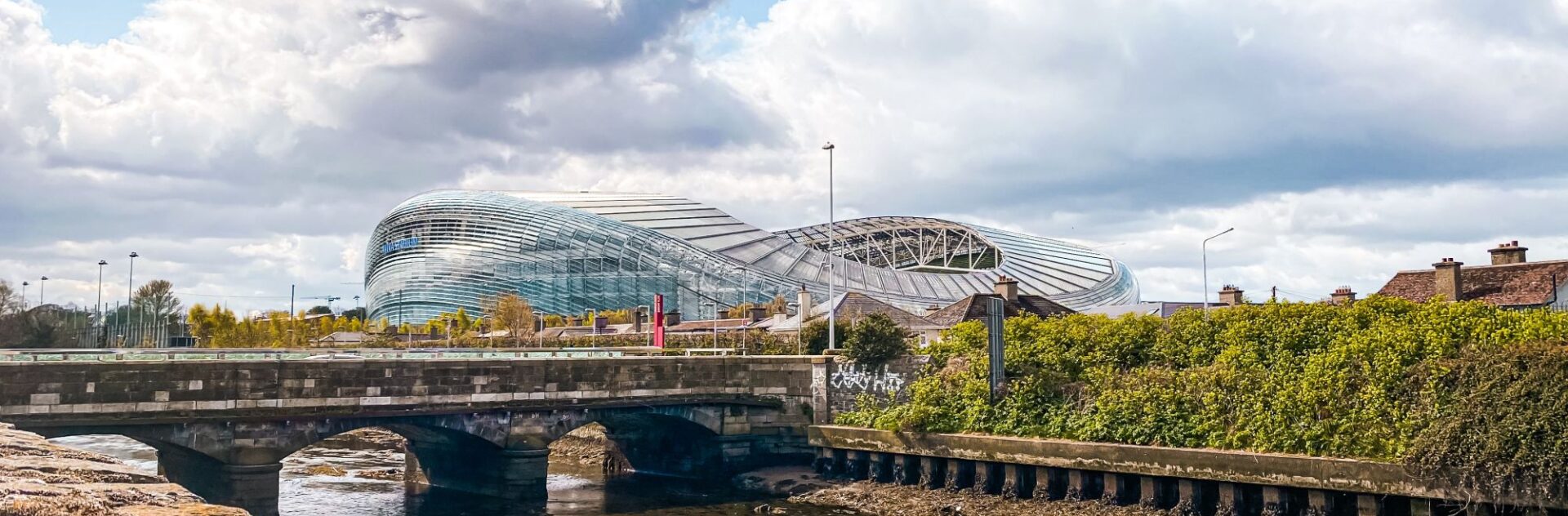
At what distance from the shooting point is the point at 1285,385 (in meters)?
30.5

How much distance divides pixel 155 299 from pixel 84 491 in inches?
4618

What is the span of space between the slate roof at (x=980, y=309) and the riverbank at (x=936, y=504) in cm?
1451

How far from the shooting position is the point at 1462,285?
41.6 meters

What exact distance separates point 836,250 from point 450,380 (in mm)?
112284

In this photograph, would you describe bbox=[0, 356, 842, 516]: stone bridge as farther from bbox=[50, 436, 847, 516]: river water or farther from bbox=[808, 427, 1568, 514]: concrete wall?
bbox=[808, 427, 1568, 514]: concrete wall

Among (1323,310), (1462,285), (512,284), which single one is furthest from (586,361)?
(512,284)

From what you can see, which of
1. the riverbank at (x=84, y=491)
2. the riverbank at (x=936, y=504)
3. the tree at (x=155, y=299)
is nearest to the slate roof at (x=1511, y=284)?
the riverbank at (x=936, y=504)

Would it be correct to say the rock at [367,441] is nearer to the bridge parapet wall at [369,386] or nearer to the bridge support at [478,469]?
the bridge support at [478,469]

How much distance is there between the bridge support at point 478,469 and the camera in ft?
125

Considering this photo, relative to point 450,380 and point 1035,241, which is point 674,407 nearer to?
point 450,380

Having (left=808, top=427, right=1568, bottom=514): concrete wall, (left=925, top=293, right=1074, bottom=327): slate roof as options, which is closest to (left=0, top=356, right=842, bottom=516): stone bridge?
(left=808, top=427, right=1568, bottom=514): concrete wall

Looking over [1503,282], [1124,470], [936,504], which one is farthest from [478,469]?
[1503,282]

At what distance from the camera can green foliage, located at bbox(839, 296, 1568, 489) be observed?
2522 centimetres

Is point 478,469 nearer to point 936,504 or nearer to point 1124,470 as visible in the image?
point 936,504
